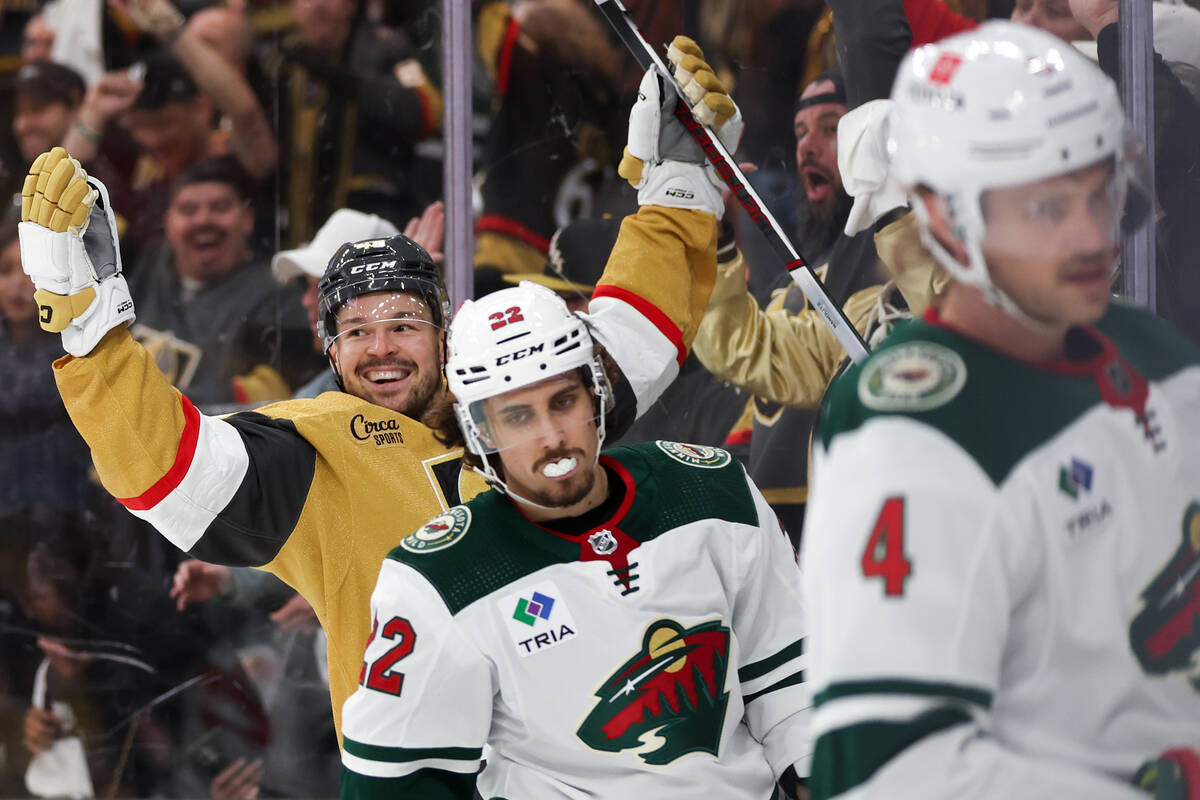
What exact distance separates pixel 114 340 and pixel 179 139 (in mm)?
1599

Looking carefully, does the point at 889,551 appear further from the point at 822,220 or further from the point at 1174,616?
the point at 822,220

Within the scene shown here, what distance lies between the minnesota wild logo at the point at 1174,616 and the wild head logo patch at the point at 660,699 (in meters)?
0.68

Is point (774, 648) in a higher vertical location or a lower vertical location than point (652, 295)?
lower

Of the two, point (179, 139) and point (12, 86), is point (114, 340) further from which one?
point (12, 86)

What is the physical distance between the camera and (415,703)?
1471 mm

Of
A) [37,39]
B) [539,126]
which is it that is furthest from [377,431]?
[37,39]

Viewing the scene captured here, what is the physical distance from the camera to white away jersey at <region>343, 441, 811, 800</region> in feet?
4.88

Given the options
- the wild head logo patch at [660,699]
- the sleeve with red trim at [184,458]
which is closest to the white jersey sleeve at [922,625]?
the wild head logo patch at [660,699]

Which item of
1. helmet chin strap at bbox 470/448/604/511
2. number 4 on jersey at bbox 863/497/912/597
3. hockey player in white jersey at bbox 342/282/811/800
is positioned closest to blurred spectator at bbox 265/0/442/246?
hockey player in white jersey at bbox 342/282/811/800

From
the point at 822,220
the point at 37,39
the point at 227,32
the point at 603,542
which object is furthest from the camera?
the point at 37,39

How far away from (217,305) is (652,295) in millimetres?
1671

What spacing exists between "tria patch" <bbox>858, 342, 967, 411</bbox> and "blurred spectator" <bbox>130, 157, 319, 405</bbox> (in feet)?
8.25

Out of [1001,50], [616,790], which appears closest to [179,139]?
[616,790]

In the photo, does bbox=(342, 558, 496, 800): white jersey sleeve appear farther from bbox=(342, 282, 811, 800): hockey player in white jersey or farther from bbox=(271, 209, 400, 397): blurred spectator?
bbox=(271, 209, 400, 397): blurred spectator
